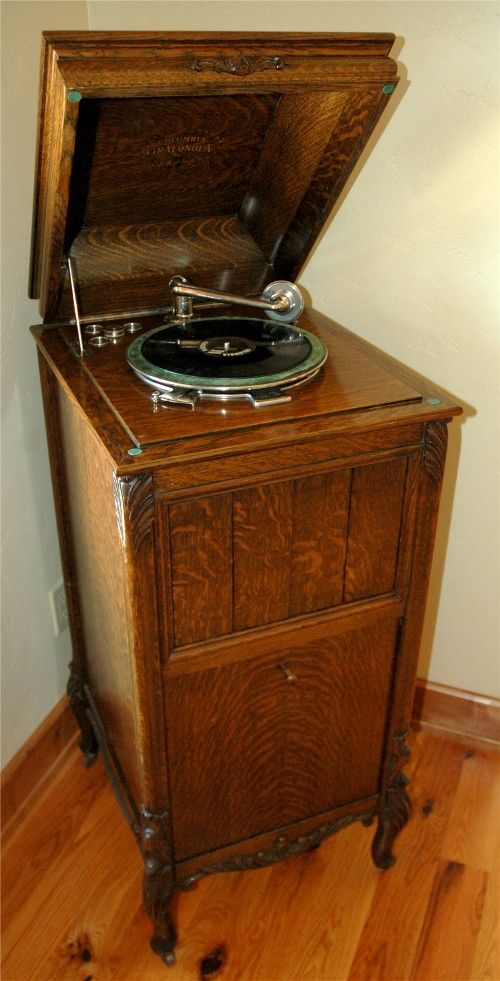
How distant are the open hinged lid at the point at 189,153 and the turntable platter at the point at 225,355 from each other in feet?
0.50

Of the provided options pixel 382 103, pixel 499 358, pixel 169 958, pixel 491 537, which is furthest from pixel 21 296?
pixel 169 958

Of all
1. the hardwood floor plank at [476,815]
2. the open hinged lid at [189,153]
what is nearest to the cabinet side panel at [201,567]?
the open hinged lid at [189,153]

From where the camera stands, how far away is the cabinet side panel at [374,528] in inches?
45.8

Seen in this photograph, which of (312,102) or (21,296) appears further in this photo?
(21,296)

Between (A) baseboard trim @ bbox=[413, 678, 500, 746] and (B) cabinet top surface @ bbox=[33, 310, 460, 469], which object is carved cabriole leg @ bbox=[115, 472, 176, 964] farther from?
(A) baseboard trim @ bbox=[413, 678, 500, 746]

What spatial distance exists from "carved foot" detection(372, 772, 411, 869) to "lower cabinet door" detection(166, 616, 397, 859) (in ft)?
0.16

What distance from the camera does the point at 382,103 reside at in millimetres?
1183

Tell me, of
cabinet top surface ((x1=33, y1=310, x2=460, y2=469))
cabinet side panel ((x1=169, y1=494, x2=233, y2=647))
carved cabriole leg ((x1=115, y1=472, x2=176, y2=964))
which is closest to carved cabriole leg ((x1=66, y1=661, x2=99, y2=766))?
carved cabriole leg ((x1=115, y1=472, x2=176, y2=964))

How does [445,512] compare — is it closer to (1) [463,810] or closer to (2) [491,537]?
(2) [491,537]

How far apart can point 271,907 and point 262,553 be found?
0.75m

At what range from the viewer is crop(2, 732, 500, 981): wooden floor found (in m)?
1.42

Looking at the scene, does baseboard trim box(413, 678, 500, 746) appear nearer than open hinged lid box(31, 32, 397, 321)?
No

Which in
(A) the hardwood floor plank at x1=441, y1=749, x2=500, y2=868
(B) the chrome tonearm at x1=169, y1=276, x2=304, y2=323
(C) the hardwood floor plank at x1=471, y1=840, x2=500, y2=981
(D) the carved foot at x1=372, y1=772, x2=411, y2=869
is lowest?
(C) the hardwood floor plank at x1=471, y1=840, x2=500, y2=981

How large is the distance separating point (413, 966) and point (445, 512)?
794mm
